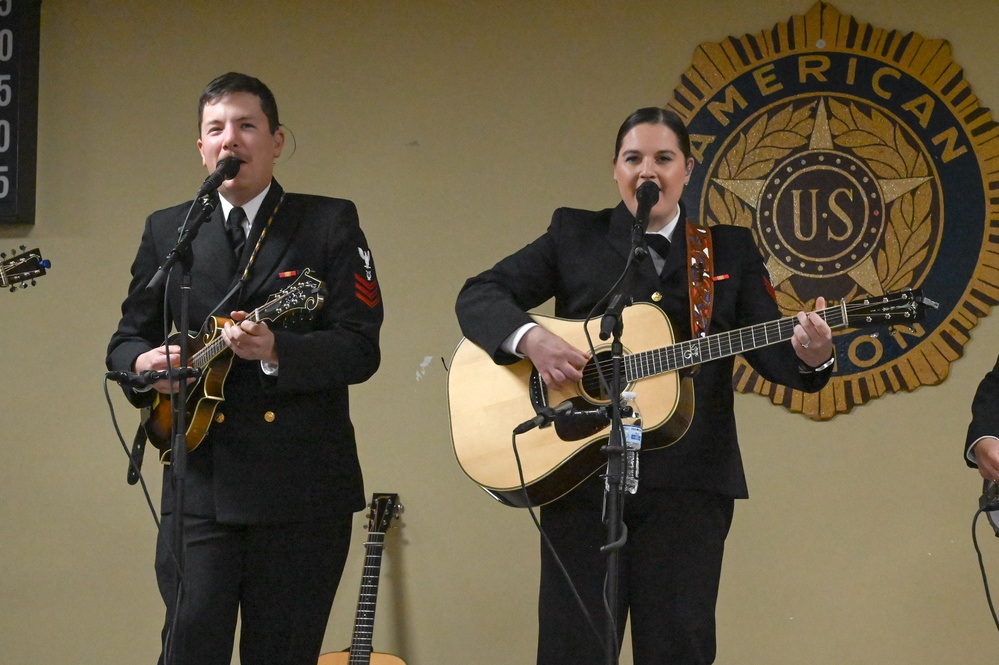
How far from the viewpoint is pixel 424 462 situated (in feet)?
13.6

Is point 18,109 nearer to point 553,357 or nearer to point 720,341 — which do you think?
point 553,357

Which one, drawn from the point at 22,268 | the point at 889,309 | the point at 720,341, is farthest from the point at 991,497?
the point at 22,268

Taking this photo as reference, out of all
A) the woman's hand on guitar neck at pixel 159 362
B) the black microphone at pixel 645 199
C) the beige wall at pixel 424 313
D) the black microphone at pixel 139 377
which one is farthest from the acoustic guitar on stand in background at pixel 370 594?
the black microphone at pixel 645 199

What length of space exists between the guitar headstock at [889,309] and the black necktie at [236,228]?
4.63 ft

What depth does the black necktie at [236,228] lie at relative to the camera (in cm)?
270

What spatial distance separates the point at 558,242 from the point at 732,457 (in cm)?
68

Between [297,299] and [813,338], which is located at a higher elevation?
[297,299]

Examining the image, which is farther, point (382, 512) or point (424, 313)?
point (424, 313)

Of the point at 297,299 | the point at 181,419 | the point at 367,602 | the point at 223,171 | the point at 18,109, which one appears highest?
the point at 18,109

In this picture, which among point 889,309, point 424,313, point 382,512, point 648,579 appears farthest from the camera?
point 424,313

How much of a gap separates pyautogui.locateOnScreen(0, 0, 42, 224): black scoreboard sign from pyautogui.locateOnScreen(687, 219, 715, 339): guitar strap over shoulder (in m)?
2.81

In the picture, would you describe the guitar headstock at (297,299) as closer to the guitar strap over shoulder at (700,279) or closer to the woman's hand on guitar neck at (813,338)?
the guitar strap over shoulder at (700,279)

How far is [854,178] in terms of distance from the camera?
12.7 ft

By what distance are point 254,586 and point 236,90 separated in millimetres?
1165
